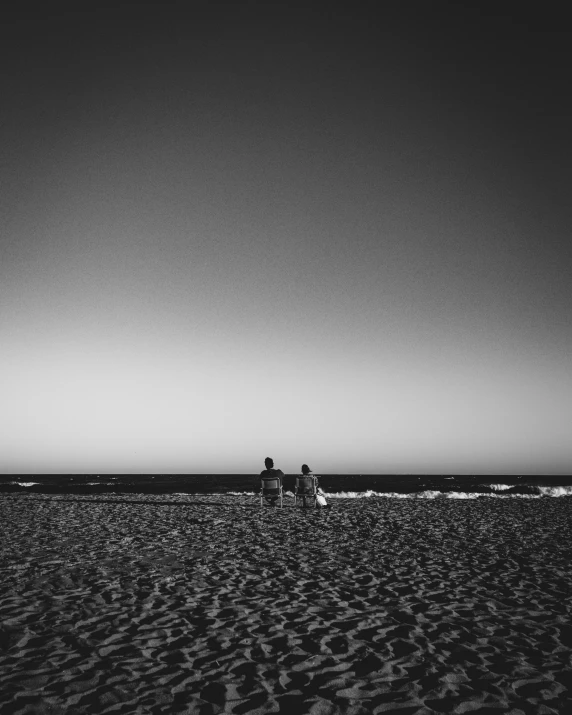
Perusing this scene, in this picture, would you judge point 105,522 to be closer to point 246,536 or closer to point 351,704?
point 246,536

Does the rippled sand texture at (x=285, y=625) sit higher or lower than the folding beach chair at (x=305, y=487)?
lower

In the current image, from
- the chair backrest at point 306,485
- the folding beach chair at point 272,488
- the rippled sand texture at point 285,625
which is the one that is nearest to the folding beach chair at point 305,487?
the chair backrest at point 306,485

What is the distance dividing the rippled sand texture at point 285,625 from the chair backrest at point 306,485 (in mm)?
6554

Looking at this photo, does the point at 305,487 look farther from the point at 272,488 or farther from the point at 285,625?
the point at 285,625

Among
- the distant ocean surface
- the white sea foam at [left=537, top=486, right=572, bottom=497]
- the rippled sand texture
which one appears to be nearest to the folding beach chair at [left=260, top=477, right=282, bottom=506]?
the distant ocean surface

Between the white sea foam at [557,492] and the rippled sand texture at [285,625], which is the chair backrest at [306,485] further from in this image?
the white sea foam at [557,492]

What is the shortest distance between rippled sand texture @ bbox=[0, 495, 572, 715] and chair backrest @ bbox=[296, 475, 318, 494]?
6554 mm

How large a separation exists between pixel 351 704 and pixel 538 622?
10.2 ft

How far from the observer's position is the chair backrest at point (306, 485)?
1822 cm

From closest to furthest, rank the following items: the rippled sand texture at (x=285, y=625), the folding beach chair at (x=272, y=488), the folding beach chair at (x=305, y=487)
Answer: the rippled sand texture at (x=285, y=625) < the folding beach chair at (x=305, y=487) < the folding beach chair at (x=272, y=488)

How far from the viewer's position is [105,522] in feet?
48.8

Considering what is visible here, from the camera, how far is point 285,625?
573cm

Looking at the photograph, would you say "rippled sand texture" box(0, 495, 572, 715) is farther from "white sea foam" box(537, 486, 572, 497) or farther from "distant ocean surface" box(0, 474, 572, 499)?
"white sea foam" box(537, 486, 572, 497)

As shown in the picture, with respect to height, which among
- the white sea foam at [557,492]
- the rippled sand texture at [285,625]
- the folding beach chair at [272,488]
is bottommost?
the rippled sand texture at [285,625]
